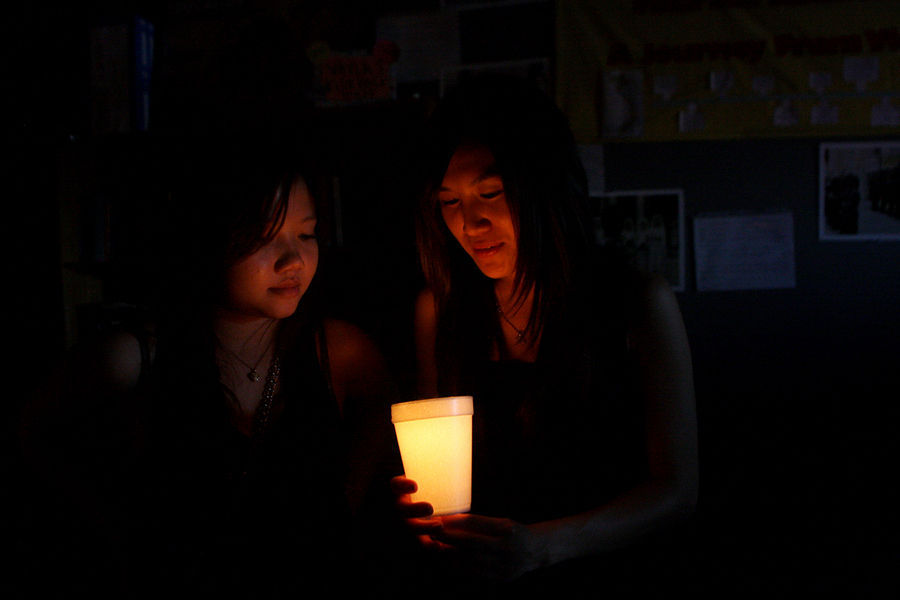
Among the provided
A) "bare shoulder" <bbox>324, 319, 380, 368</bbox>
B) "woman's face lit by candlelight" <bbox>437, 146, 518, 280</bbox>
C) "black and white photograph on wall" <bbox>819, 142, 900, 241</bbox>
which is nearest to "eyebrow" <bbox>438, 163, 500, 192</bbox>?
"woman's face lit by candlelight" <bbox>437, 146, 518, 280</bbox>

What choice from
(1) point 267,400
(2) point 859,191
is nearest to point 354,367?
(1) point 267,400

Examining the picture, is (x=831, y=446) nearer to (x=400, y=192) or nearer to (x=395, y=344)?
(x=395, y=344)

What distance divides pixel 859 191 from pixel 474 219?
162 centimetres

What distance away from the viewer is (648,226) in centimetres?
234

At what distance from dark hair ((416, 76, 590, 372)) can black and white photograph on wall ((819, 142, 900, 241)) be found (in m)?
1.26

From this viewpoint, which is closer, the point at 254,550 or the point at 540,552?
the point at 540,552

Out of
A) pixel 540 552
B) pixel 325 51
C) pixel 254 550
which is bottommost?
pixel 254 550

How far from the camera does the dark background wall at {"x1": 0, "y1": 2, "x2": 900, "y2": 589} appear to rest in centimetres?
214

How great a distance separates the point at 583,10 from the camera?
2.30 meters

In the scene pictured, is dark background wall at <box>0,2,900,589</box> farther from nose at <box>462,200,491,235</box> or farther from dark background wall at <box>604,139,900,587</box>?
nose at <box>462,200,491,235</box>

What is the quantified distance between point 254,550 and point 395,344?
Answer: 0.93 m

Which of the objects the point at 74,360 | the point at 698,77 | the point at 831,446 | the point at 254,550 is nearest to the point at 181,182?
the point at 74,360

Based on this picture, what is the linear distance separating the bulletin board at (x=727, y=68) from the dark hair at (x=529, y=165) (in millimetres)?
906

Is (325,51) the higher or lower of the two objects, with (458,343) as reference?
higher
